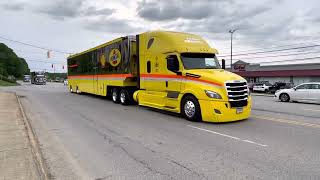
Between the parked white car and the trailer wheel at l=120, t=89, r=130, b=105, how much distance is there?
1105 cm

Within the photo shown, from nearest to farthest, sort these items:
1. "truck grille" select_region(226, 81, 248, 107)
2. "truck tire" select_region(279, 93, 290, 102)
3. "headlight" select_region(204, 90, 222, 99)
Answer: "headlight" select_region(204, 90, 222, 99)
"truck grille" select_region(226, 81, 248, 107)
"truck tire" select_region(279, 93, 290, 102)

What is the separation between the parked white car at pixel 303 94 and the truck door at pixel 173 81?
11.4 m

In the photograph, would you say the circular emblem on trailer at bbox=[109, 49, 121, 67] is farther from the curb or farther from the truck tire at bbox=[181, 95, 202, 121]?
the curb

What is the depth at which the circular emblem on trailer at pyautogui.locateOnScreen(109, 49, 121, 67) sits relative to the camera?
18.6 metres

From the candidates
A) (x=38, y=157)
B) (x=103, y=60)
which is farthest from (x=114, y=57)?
(x=38, y=157)

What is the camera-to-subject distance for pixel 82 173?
6.08m

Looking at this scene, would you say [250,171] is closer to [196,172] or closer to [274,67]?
[196,172]

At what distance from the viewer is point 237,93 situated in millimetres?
11445

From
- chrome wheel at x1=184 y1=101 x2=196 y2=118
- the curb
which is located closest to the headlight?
chrome wheel at x1=184 y1=101 x2=196 y2=118

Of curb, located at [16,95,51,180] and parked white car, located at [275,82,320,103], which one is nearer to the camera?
curb, located at [16,95,51,180]

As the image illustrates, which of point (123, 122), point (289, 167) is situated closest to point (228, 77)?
point (123, 122)

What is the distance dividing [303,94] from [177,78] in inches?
467

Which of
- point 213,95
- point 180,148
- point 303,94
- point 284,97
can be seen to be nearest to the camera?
point 180,148

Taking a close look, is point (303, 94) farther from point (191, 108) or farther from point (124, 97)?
point (191, 108)
